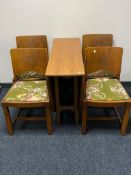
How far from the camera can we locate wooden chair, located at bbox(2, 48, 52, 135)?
6.54 feet

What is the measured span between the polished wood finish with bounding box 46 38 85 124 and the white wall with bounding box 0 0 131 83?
0.76ft

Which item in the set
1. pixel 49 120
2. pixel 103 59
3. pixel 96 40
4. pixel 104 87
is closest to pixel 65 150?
pixel 49 120

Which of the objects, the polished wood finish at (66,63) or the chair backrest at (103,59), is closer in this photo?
the polished wood finish at (66,63)

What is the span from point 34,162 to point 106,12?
1876 mm

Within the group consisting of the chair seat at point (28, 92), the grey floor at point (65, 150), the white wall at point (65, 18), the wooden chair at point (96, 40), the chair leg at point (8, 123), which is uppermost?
the white wall at point (65, 18)

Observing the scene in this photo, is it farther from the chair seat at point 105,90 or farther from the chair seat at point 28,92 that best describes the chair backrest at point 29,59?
the chair seat at point 105,90

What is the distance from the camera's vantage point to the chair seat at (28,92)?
6.59 feet

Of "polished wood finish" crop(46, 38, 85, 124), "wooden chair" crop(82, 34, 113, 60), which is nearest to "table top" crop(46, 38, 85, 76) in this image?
"polished wood finish" crop(46, 38, 85, 124)

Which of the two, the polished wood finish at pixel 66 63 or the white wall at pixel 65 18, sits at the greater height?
the white wall at pixel 65 18

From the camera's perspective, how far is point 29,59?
218 cm

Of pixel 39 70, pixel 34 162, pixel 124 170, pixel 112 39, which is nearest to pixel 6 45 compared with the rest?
pixel 39 70

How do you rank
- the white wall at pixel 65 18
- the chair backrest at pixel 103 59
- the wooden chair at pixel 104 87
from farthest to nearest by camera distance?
the white wall at pixel 65 18, the chair backrest at pixel 103 59, the wooden chair at pixel 104 87

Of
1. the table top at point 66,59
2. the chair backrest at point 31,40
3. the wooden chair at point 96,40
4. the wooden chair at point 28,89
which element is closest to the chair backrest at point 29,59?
the wooden chair at point 28,89

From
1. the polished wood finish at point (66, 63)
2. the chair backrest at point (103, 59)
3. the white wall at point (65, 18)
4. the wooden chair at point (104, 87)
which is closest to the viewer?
the polished wood finish at point (66, 63)
